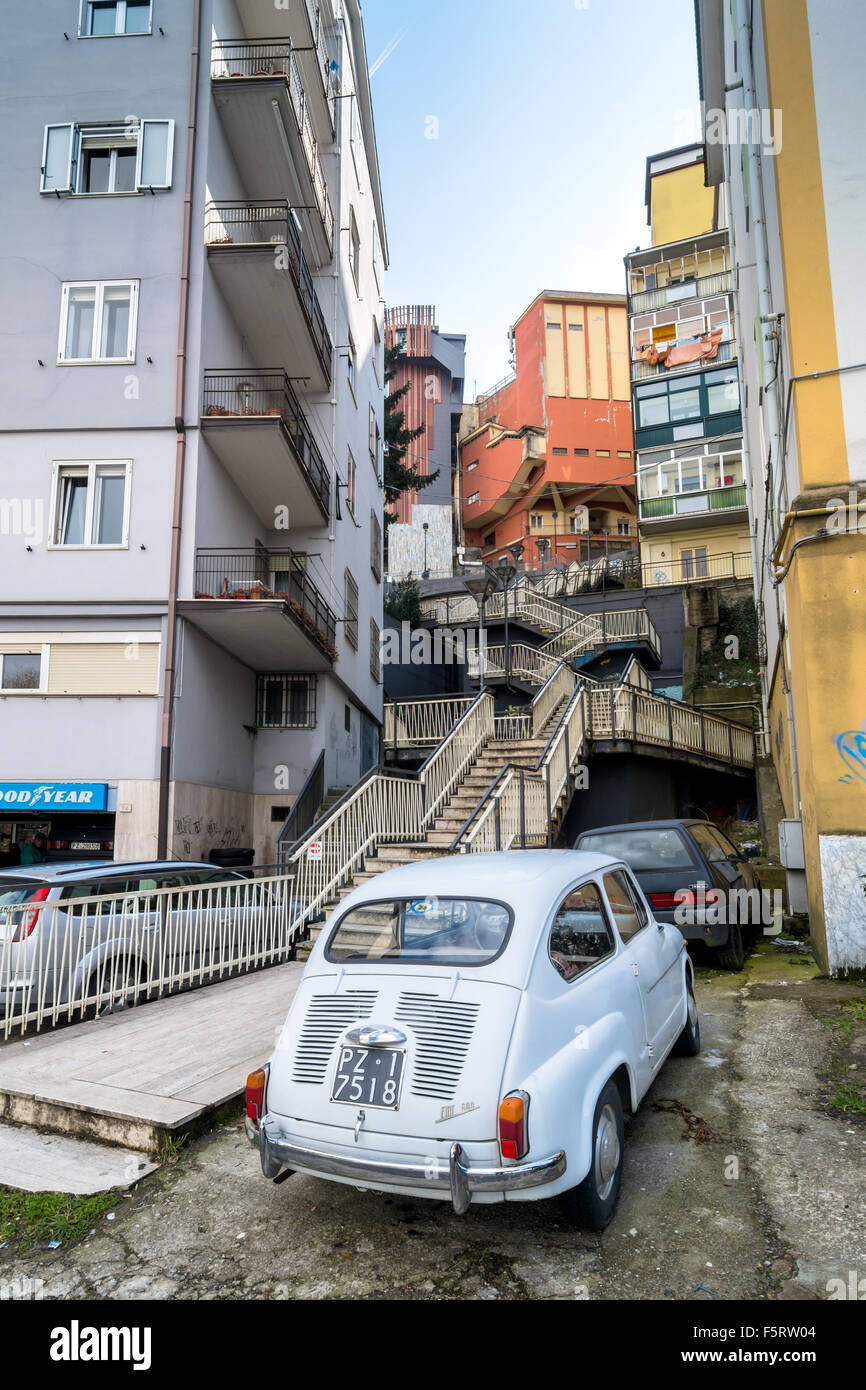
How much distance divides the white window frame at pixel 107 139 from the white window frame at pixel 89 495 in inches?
201

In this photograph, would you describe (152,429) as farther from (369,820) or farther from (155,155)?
(369,820)

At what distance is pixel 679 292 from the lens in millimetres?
34875

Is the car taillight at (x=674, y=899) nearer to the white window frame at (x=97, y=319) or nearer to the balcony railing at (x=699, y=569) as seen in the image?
the white window frame at (x=97, y=319)

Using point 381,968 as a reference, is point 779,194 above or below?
above

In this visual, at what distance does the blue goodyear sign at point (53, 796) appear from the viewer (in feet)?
44.2

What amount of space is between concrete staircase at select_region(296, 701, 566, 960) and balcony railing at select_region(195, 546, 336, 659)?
14.2ft

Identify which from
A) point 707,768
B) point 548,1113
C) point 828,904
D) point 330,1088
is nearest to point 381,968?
point 330,1088

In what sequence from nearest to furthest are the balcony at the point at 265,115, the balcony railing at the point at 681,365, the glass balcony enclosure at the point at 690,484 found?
the balcony at the point at 265,115 < the glass balcony enclosure at the point at 690,484 < the balcony railing at the point at 681,365

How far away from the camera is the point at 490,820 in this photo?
11359mm

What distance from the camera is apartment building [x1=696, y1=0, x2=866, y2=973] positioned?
7.36m

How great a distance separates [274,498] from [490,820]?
380 inches

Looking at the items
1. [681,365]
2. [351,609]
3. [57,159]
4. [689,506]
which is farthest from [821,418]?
[681,365]

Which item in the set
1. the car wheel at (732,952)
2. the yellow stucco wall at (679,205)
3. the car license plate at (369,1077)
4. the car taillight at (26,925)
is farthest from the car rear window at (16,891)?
the yellow stucco wall at (679,205)

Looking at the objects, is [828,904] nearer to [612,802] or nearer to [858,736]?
[858,736]
